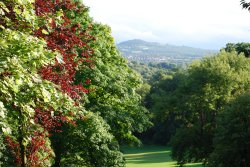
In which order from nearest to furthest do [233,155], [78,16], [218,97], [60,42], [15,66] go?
[15,66] < [60,42] < [78,16] < [233,155] < [218,97]

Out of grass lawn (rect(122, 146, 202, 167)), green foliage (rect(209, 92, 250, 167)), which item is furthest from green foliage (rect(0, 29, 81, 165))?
grass lawn (rect(122, 146, 202, 167))

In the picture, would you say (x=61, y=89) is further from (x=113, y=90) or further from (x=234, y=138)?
(x=234, y=138)

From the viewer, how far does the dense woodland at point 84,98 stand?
9242mm

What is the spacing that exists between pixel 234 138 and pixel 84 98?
618 inches

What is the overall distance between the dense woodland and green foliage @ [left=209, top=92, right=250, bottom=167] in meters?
0.08

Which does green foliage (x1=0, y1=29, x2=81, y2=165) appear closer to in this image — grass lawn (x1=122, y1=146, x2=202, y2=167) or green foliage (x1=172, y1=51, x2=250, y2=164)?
green foliage (x1=172, y1=51, x2=250, y2=164)

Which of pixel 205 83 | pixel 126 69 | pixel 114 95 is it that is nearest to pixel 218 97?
pixel 205 83

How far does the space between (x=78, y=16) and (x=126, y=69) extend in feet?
24.3

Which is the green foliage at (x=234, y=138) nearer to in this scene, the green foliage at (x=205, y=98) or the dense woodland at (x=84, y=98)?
the dense woodland at (x=84, y=98)

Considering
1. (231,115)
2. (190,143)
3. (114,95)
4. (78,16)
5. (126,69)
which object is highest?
(78,16)

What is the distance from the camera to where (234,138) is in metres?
30.5

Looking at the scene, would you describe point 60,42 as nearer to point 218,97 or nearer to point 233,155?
point 233,155

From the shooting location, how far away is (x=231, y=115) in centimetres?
3166

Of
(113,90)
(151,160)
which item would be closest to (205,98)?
(113,90)
